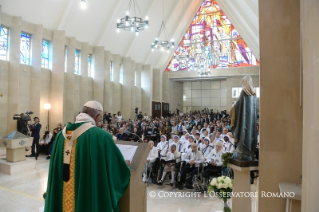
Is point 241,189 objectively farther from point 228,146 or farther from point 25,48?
point 25,48

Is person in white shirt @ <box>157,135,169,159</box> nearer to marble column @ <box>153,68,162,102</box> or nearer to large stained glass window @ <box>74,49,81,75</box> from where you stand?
large stained glass window @ <box>74,49,81,75</box>

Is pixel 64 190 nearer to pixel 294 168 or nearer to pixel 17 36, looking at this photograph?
pixel 294 168

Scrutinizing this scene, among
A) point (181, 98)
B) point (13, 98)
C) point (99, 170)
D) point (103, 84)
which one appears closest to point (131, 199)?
point (99, 170)

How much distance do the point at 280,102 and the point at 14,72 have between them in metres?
12.6

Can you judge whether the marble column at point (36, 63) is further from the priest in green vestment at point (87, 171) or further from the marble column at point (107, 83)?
the priest in green vestment at point (87, 171)

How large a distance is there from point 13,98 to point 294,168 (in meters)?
12.7

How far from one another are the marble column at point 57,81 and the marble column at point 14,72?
238 centimetres

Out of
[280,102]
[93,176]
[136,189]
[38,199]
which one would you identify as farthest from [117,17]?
[93,176]

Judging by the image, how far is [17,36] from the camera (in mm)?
12125

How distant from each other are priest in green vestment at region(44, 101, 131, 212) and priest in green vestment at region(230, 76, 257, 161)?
Result: 2.48 meters

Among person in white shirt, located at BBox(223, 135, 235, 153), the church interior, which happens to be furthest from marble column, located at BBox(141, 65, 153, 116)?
person in white shirt, located at BBox(223, 135, 235, 153)

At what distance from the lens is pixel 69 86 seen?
50.8 ft

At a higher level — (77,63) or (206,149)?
(77,63)

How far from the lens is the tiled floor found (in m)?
4.96
